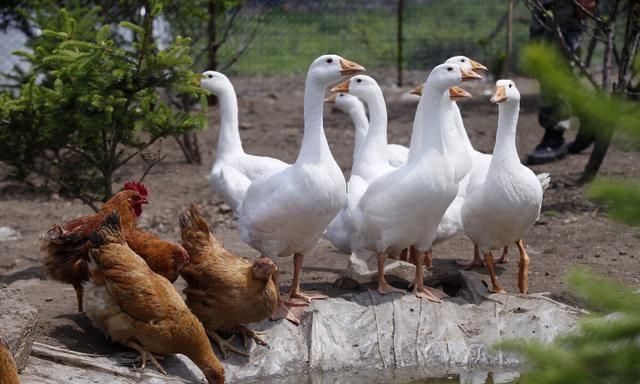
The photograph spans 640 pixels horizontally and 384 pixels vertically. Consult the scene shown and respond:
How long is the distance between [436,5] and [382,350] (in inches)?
477

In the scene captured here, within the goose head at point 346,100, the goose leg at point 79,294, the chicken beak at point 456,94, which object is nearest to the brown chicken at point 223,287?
the goose leg at point 79,294

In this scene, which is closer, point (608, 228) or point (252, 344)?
point (252, 344)

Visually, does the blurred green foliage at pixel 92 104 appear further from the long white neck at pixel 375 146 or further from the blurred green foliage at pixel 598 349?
the blurred green foliage at pixel 598 349

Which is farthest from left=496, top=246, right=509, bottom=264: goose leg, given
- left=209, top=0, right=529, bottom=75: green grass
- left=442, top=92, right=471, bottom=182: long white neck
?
left=209, top=0, right=529, bottom=75: green grass

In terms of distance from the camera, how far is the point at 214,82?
349 inches

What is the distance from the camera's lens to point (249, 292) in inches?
227

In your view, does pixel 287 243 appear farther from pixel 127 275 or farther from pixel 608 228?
pixel 608 228

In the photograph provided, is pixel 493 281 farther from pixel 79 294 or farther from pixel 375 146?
pixel 79 294

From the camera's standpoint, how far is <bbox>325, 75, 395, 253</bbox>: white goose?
288 inches

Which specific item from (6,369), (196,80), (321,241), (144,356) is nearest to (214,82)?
(196,80)

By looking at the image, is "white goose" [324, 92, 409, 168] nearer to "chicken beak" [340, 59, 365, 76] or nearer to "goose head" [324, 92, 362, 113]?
"goose head" [324, 92, 362, 113]

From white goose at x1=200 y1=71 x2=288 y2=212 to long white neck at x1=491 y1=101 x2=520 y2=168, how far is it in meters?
2.03

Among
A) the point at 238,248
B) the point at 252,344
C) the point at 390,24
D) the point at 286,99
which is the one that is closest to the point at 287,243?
the point at 252,344

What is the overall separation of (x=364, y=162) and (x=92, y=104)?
209 centimetres
